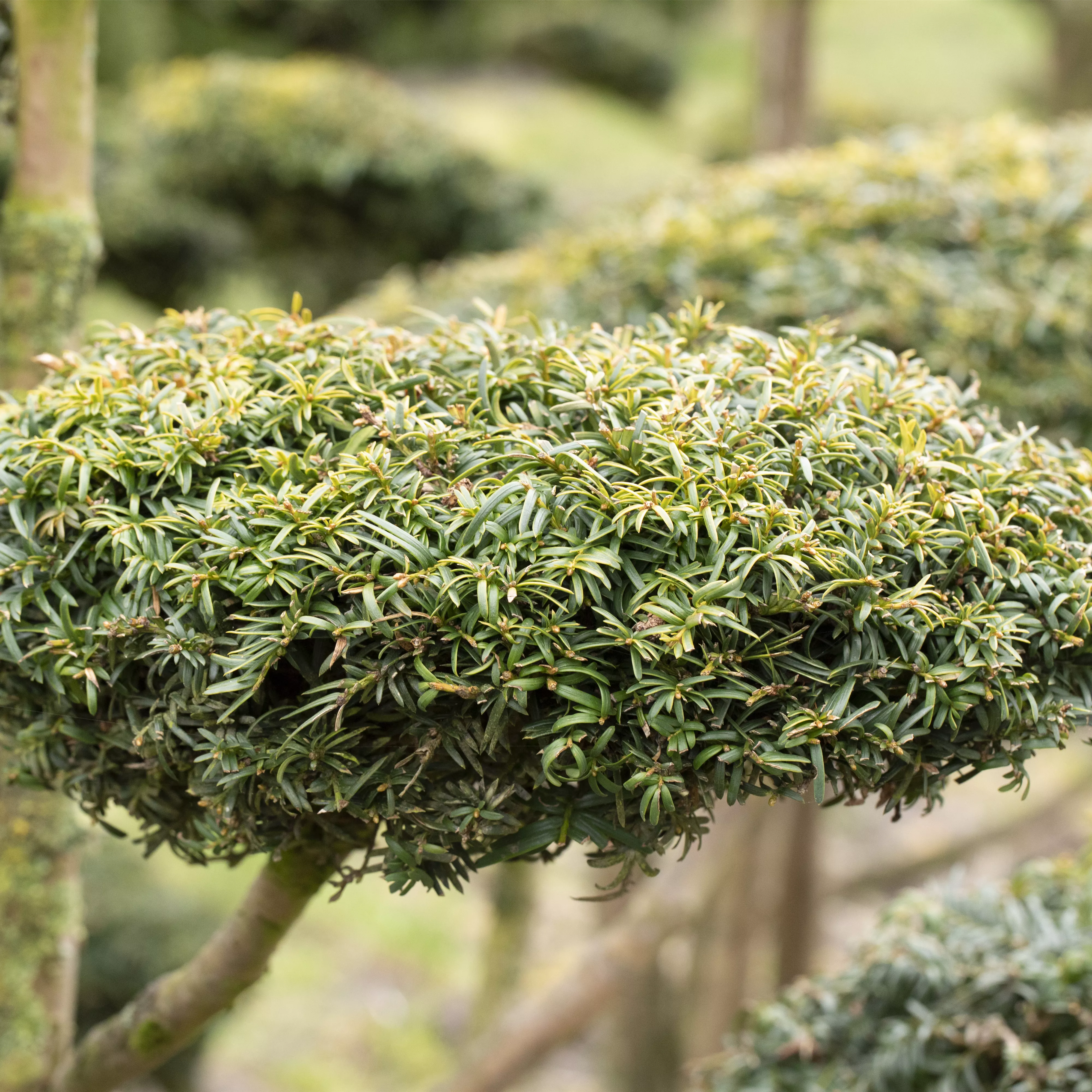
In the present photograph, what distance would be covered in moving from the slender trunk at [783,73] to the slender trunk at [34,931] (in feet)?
14.7

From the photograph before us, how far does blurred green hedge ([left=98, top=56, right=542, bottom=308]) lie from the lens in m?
7.12

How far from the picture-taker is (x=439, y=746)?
5.31ft

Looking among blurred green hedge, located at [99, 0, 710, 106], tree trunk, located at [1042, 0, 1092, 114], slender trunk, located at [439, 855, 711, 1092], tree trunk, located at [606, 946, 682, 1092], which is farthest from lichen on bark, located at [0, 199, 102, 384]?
blurred green hedge, located at [99, 0, 710, 106]

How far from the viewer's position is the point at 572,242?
391cm

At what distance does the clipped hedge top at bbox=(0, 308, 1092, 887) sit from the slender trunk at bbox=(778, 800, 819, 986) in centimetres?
392

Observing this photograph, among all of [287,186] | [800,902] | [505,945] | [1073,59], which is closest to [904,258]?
[800,902]

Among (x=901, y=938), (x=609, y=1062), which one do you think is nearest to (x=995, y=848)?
(x=609, y=1062)

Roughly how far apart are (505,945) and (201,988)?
137 inches

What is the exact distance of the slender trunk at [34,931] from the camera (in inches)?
102

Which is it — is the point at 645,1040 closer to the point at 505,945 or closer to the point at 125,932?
the point at 505,945

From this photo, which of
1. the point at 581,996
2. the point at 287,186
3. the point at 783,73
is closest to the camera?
the point at 581,996

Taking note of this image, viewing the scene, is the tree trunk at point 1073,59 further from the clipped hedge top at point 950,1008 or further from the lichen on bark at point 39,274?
the lichen on bark at point 39,274

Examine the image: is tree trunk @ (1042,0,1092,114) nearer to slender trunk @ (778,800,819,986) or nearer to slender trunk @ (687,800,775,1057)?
slender trunk @ (778,800,819,986)

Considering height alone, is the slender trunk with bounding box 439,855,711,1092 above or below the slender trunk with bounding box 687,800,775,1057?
above
